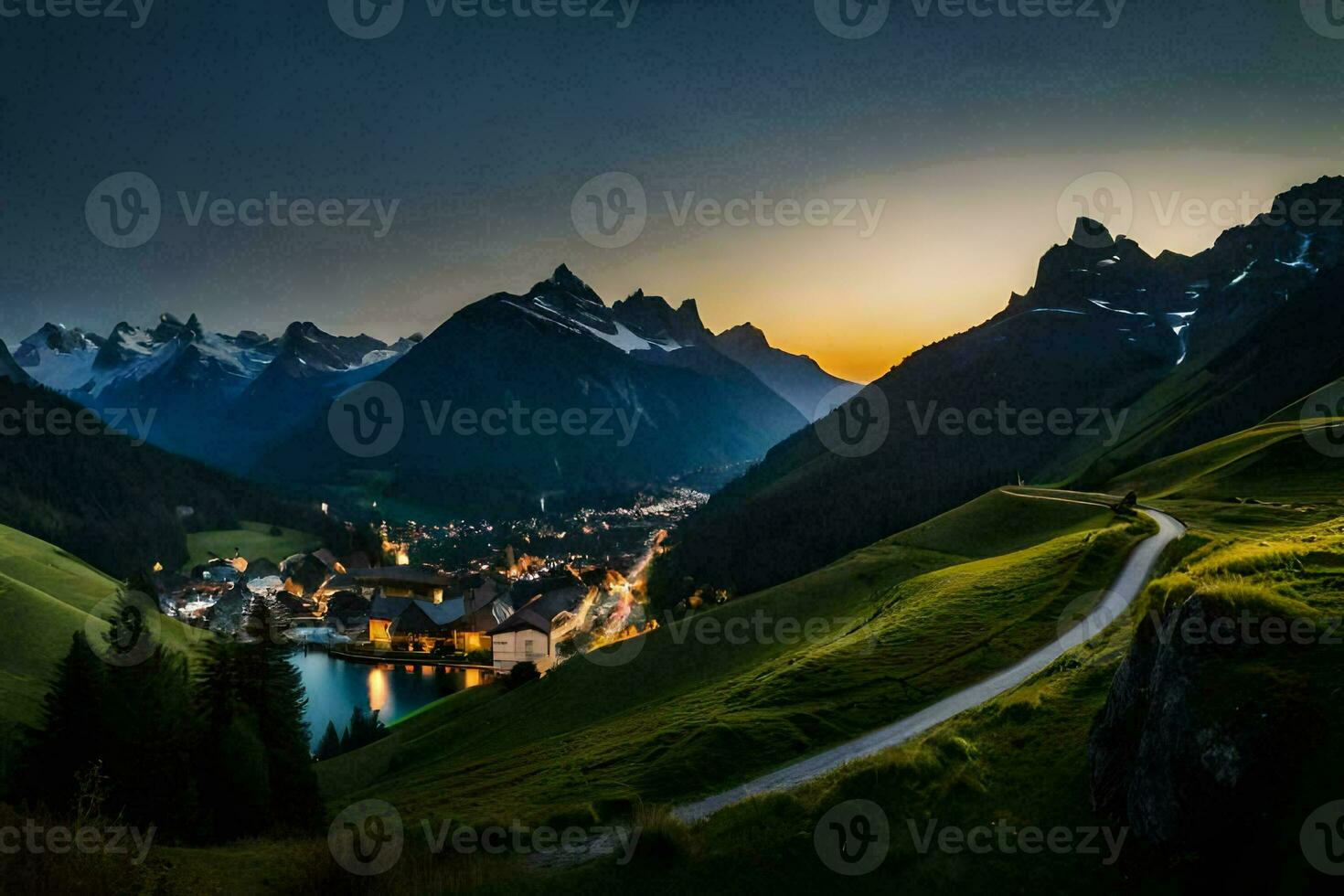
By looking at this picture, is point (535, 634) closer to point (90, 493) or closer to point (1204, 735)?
point (1204, 735)

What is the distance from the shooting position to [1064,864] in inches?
536

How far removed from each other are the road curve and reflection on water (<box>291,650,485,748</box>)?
61.9 meters

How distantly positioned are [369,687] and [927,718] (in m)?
84.9

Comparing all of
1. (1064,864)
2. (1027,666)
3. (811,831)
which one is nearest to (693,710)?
(1027,666)

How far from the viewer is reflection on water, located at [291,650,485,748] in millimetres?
80812

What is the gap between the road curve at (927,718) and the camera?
21.3 metres

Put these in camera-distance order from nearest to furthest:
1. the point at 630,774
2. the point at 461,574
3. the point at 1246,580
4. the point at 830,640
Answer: the point at 1246,580
the point at 630,774
the point at 830,640
the point at 461,574

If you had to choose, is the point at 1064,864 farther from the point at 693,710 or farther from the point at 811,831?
the point at 693,710

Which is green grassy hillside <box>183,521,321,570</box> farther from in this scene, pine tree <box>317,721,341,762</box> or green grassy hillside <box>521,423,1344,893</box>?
green grassy hillside <box>521,423,1344,893</box>

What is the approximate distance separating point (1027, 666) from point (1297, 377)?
6397 inches

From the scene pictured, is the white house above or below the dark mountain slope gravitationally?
below

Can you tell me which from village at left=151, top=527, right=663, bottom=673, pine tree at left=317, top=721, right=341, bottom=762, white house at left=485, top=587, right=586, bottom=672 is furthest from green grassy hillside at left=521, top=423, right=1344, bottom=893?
white house at left=485, top=587, right=586, bottom=672

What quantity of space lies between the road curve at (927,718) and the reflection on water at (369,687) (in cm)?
6194

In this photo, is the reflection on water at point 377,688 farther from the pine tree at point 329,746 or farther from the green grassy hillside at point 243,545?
the green grassy hillside at point 243,545
